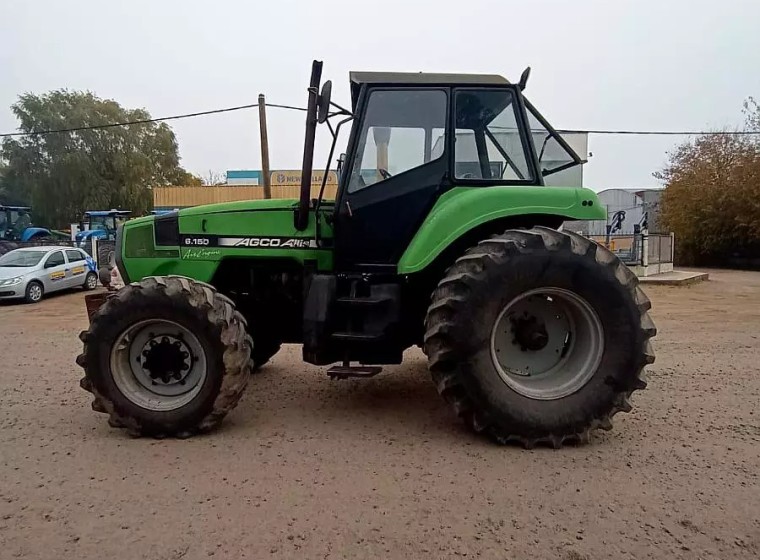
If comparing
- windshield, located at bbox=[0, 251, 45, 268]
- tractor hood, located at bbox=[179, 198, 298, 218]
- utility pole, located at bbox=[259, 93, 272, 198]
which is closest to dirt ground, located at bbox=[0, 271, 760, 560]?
tractor hood, located at bbox=[179, 198, 298, 218]

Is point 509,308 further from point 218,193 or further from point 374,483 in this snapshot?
point 218,193

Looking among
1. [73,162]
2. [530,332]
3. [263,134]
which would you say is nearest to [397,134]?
[530,332]

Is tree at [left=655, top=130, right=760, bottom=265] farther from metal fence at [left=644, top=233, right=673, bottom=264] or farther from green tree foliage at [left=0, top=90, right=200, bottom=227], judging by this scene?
green tree foliage at [left=0, top=90, right=200, bottom=227]

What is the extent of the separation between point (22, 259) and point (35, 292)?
1.28 meters

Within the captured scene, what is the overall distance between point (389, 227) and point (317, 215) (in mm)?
625

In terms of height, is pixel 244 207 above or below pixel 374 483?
above

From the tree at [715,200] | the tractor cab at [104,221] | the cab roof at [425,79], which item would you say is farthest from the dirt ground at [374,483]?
the tree at [715,200]

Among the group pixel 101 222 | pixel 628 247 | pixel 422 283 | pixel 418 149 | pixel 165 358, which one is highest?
pixel 418 149

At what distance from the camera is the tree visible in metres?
26.1

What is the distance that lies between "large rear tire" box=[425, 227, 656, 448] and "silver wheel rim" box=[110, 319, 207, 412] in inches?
69.8

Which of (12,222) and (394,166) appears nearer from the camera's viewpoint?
(394,166)

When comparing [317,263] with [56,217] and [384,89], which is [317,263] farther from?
[56,217]

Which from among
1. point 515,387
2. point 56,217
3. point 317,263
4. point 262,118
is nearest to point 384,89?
point 317,263

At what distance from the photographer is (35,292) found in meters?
15.0
